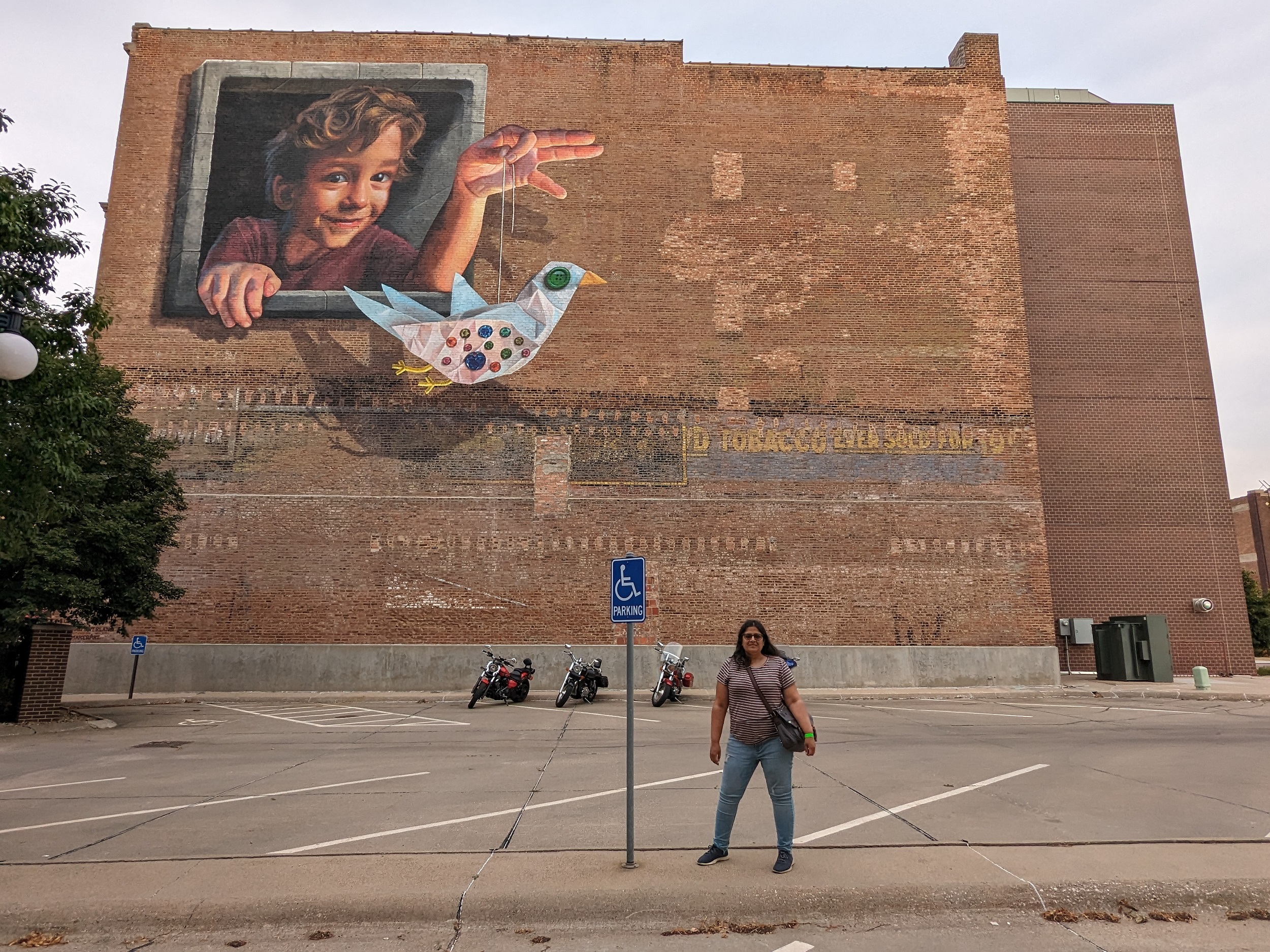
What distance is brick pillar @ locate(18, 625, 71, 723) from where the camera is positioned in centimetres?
1470

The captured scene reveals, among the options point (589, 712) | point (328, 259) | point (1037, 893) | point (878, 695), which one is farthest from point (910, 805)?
point (328, 259)

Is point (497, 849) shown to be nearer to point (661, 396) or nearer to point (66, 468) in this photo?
point (66, 468)

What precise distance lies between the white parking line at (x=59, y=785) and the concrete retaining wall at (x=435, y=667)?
1289cm

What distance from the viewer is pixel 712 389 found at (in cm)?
2395

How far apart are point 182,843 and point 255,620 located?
696 inches

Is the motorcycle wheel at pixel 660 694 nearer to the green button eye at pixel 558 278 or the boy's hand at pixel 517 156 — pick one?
the green button eye at pixel 558 278

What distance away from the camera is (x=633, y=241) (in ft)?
82.1

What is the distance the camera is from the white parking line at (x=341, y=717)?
572 inches

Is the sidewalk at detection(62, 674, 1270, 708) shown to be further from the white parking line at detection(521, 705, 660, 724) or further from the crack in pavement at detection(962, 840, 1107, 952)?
the crack in pavement at detection(962, 840, 1107, 952)

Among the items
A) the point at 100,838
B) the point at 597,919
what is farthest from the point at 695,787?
the point at 100,838

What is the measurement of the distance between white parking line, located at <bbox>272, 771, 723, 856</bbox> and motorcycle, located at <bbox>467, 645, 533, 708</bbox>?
32.7ft

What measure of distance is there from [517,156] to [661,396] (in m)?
9.20

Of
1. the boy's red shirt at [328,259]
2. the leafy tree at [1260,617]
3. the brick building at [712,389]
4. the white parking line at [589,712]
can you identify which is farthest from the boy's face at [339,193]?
the leafy tree at [1260,617]

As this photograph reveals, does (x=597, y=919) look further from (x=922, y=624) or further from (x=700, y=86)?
(x=700, y=86)
